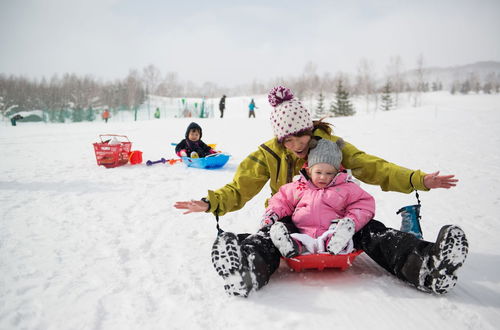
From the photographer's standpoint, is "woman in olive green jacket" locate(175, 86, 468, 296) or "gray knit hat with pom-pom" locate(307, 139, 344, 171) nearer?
"woman in olive green jacket" locate(175, 86, 468, 296)

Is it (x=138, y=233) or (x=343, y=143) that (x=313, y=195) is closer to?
(x=343, y=143)

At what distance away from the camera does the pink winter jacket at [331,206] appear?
6.70 feet

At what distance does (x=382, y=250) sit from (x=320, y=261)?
0.40 meters

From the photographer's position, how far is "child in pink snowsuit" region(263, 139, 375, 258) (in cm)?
189

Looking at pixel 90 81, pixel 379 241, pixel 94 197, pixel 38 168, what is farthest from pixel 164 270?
pixel 90 81

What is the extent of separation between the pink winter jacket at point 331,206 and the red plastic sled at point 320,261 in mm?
209

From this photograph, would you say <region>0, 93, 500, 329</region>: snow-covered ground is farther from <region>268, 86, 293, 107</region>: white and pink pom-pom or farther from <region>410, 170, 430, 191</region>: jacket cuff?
→ <region>268, 86, 293, 107</region>: white and pink pom-pom

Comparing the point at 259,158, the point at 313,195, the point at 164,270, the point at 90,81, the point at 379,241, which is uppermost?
the point at 90,81

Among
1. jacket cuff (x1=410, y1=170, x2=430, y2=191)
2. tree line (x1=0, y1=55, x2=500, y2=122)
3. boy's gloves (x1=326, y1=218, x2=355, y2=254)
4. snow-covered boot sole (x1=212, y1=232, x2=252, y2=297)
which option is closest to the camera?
snow-covered boot sole (x1=212, y1=232, x2=252, y2=297)

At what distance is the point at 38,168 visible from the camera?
607 cm

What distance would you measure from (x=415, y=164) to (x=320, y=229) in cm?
491

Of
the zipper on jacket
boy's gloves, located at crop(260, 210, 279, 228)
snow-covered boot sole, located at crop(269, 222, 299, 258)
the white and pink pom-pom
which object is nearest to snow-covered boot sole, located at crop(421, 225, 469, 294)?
snow-covered boot sole, located at crop(269, 222, 299, 258)

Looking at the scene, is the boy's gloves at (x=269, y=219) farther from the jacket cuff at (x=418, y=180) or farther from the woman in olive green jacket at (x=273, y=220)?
the jacket cuff at (x=418, y=180)

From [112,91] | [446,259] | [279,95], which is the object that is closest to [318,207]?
[446,259]
